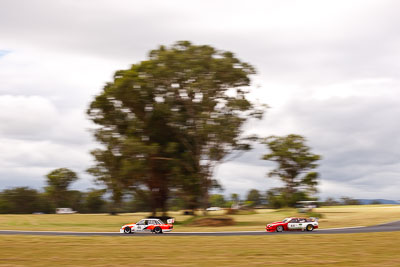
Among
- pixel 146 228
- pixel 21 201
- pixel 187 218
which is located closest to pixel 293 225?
pixel 146 228

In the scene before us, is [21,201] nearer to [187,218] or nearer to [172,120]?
[187,218]

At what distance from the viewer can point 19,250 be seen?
70.3 feet

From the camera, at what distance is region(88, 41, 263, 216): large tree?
54.0 meters

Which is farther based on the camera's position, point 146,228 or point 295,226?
point 146,228

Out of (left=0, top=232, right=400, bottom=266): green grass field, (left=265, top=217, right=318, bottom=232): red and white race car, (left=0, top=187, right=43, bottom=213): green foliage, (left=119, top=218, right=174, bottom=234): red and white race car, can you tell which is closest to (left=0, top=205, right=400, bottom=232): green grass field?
(left=265, top=217, right=318, bottom=232): red and white race car

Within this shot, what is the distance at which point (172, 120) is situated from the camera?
186 ft

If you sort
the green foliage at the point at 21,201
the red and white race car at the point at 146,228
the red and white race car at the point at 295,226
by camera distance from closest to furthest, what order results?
the red and white race car at the point at 295,226 < the red and white race car at the point at 146,228 < the green foliage at the point at 21,201

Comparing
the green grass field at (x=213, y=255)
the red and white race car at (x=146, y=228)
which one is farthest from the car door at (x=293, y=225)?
the green grass field at (x=213, y=255)

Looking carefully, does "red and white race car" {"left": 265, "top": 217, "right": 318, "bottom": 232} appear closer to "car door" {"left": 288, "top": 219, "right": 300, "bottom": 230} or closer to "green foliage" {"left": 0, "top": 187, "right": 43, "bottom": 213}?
"car door" {"left": 288, "top": 219, "right": 300, "bottom": 230}

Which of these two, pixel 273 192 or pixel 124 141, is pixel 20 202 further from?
pixel 124 141

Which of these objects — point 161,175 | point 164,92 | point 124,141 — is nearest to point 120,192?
point 161,175

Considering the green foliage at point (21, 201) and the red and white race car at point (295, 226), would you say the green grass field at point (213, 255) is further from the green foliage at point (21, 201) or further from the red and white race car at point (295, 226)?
the green foliage at point (21, 201)

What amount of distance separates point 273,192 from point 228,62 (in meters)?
54.5

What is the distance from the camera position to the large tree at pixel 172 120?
177ft
